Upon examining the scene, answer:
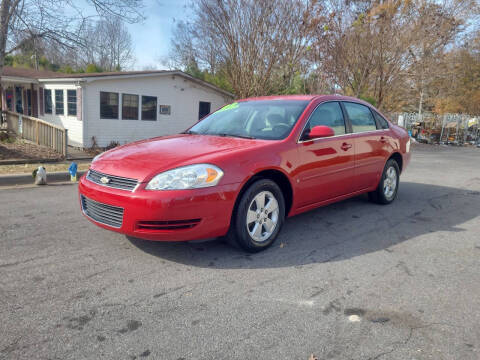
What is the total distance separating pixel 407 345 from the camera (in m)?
2.33

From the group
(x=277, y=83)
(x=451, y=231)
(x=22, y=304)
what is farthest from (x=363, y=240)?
(x=277, y=83)

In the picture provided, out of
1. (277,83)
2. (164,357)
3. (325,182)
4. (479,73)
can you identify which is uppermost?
(479,73)

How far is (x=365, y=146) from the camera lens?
5.15 m

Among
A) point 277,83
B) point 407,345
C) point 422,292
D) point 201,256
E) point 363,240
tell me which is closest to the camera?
point 407,345

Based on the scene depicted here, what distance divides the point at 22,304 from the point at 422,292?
9.97 feet

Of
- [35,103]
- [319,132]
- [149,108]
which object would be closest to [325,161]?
[319,132]

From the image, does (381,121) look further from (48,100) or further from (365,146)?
(48,100)

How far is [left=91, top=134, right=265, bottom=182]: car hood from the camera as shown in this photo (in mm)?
3357

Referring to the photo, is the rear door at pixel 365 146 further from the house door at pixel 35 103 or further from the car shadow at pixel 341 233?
the house door at pixel 35 103

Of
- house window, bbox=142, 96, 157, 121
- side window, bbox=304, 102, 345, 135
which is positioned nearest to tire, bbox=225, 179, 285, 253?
side window, bbox=304, 102, 345, 135

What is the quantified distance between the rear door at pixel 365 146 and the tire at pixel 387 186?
186 millimetres

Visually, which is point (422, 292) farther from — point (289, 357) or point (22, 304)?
point (22, 304)

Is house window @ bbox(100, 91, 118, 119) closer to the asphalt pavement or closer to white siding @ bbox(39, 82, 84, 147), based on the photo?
white siding @ bbox(39, 82, 84, 147)

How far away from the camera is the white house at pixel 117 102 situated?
14828 mm
